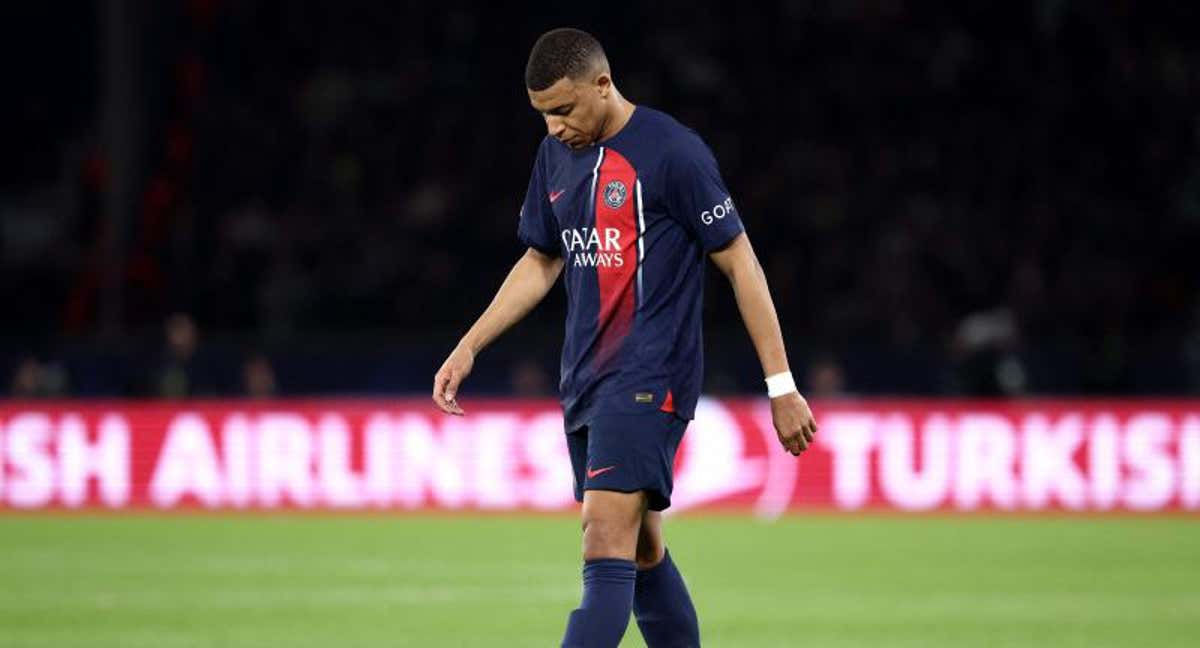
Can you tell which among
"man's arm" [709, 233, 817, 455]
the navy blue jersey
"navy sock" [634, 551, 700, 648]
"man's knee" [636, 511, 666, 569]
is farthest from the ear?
"navy sock" [634, 551, 700, 648]

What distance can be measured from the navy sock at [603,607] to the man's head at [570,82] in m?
1.15

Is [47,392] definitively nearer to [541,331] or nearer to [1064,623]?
[541,331]

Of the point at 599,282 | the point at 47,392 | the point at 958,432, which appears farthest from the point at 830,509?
the point at 599,282

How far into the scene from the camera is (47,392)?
2016 cm

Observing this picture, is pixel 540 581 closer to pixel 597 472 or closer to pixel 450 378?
pixel 450 378

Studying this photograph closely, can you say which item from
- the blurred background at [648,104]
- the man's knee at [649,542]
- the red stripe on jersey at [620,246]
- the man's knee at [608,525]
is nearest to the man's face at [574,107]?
the red stripe on jersey at [620,246]

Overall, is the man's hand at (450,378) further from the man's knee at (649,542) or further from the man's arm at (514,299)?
the man's knee at (649,542)

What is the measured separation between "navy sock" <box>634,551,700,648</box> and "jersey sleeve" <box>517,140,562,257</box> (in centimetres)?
95

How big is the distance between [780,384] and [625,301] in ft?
1.56

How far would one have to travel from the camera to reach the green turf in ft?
30.7

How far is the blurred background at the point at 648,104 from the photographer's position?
67.7 feet

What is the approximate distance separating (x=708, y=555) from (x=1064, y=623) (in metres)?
4.14

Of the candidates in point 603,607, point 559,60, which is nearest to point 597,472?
point 603,607

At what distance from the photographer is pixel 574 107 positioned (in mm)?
5902
